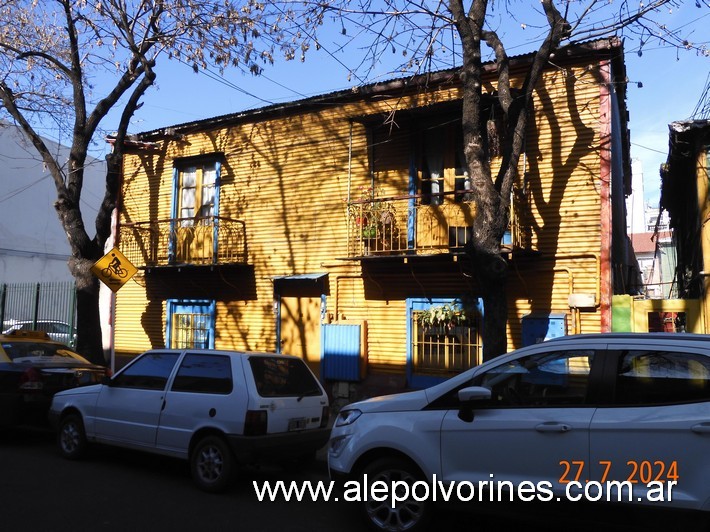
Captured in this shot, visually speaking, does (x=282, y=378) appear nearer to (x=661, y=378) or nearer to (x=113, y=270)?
(x=661, y=378)

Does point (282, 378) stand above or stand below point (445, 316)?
below

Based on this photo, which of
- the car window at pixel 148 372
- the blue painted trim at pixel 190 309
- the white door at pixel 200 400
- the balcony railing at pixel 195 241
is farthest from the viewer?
the blue painted trim at pixel 190 309

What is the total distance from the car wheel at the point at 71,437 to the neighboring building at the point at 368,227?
17.3 ft

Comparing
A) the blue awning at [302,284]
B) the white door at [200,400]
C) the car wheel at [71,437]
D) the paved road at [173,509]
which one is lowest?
the paved road at [173,509]

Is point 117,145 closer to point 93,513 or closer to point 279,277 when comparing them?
point 279,277

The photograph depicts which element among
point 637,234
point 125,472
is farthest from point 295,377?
point 637,234

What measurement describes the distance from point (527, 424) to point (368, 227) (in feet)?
24.5

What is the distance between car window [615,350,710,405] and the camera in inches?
167

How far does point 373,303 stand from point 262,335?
9.86 ft

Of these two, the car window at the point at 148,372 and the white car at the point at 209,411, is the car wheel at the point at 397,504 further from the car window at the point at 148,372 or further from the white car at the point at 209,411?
the car window at the point at 148,372

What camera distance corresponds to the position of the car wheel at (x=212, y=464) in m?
6.58

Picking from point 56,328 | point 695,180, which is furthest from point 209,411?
point 56,328

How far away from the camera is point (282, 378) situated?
23.7ft

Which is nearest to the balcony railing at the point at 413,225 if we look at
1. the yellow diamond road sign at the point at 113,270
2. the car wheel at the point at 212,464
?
the yellow diamond road sign at the point at 113,270
